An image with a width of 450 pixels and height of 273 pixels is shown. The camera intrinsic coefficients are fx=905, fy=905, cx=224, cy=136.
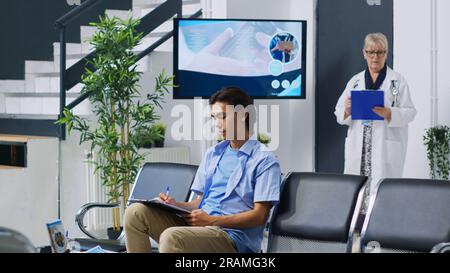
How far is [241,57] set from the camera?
7238mm

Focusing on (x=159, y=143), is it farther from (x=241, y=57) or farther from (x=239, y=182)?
(x=239, y=182)

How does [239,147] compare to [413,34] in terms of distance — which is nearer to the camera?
[239,147]

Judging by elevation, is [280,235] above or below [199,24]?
below

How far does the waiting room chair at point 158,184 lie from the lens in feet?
15.8

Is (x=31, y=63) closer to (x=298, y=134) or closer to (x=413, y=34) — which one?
(x=298, y=134)

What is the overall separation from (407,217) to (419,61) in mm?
3997

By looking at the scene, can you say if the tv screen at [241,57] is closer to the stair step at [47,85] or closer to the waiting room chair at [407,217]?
the stair step at [47,85]

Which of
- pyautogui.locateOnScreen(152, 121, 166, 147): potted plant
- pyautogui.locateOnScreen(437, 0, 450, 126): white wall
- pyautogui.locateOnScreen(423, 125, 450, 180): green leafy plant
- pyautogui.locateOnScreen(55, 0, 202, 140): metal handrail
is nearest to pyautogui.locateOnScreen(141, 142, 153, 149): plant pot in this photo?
pyautogui.locateOnScreen(152, 121, 166, 147): potted plant

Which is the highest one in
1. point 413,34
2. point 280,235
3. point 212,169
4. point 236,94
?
point 413,34

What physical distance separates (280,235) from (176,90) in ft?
10.1

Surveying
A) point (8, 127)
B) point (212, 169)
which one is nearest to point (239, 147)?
A: point (212, 169)

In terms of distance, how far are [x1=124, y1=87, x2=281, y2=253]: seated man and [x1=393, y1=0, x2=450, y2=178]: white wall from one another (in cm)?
330

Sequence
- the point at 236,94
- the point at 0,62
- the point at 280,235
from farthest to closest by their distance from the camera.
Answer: the point at 0,62 < the point at 236,94 < the point at 280,235
